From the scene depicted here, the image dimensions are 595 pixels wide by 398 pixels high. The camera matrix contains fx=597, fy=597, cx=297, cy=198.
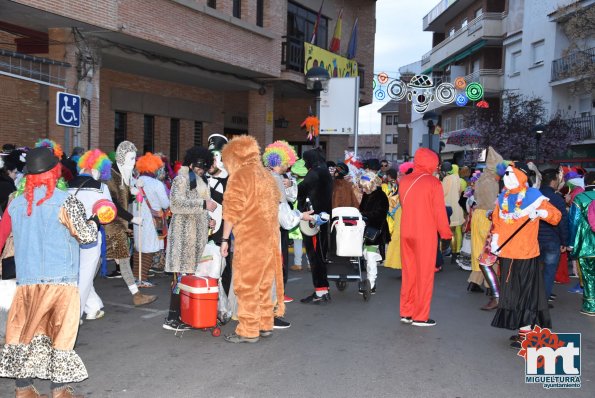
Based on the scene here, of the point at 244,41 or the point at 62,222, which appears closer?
the point at 62,222

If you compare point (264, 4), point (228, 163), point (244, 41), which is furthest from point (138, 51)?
point (228, 163)

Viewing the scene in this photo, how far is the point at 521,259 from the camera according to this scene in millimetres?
6277

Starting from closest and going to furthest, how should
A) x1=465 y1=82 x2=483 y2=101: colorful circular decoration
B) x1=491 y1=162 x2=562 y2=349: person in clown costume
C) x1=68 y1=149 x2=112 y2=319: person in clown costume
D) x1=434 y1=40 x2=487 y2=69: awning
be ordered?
1. x1=68 y1=149 x2=112 y2=319: person in clown costume
2. x1=491 y1=162 x2=562 y2=349: person in clown costume
3. x1=465 y1=82 x2=483 y2=101: colorful circular decoration
4. x1=434 y1=40 x2=487 y2=69: awning

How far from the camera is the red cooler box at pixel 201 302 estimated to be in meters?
6.20

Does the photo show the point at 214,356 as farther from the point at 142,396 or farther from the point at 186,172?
the point at 186,172

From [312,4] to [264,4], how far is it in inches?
208

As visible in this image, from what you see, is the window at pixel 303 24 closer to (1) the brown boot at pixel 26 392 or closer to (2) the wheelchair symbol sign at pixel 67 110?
(2) the wheelchair symbol sign at pixel 67 110

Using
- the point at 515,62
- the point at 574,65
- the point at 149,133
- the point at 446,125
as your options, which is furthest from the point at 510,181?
the point at 446,125

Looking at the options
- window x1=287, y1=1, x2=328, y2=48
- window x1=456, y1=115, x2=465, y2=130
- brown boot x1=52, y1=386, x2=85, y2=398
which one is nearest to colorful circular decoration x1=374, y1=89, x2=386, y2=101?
window x1=287, y1=1, x2=328, y2=48

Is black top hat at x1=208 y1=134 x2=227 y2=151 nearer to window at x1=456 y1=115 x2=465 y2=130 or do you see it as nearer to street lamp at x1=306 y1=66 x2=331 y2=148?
street lamp at x1=306 y1=66 x2=331 y2=148

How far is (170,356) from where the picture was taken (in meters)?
5.73

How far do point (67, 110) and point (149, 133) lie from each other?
9.12 m

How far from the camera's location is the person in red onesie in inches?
275

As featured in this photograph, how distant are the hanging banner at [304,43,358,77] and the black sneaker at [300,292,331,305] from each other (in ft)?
48.0
